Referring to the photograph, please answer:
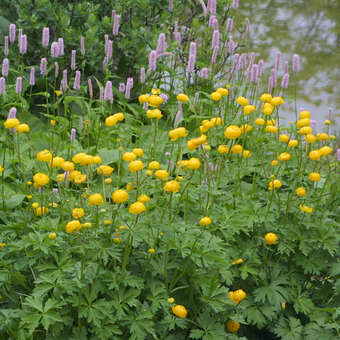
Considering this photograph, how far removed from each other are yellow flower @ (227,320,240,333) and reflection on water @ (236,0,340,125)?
342 centimetres

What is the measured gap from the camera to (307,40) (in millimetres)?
6895

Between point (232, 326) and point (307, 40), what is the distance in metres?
5.84

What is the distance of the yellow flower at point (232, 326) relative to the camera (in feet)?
6.24

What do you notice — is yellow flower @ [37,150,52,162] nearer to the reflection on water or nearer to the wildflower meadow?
the wildflower meadow

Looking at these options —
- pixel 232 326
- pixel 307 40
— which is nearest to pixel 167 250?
pixel 232 326

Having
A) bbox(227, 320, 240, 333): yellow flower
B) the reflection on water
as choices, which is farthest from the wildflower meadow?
Answer: the reflection on water

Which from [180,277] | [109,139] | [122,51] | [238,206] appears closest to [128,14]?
[122,51]

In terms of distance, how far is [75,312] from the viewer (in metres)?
1.72

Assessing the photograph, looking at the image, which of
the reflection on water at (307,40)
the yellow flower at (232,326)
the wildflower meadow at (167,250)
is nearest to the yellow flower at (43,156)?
the wildflower meadow at (167,250)

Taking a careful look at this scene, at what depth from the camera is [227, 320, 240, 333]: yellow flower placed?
1.90m

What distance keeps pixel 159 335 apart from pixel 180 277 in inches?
10.0

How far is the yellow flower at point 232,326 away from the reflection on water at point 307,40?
11.2 feet

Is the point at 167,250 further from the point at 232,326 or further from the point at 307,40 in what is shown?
the point at 307,40

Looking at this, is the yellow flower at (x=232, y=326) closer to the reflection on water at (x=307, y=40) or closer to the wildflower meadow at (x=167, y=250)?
the wildflower meadow at (x=167, y=250)
